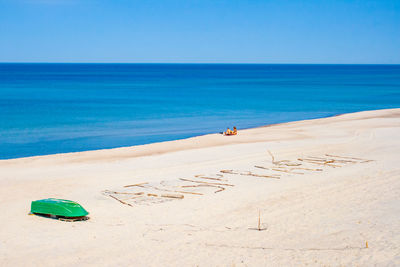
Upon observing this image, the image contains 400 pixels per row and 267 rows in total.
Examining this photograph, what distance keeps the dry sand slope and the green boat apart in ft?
0.95

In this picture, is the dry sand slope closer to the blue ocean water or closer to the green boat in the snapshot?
the green boat

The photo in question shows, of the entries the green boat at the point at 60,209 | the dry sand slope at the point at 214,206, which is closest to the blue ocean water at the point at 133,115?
the dry sand slope at the point at 214,206

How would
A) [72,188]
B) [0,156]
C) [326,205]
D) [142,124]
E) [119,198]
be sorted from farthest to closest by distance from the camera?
[142,124]
[0,156]
[72,188]
[119,198]
[326,205]

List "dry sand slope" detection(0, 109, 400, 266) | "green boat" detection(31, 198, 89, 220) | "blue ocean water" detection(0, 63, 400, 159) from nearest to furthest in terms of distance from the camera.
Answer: "dry sand slope" detection(0, 109, 400, 266) → "green boat" detection(31, 198, 89, 220) → "blue ocean water" detection(0, 63, 400, 159)

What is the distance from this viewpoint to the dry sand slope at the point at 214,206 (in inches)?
451

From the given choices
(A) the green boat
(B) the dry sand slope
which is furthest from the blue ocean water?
(A) the green boat

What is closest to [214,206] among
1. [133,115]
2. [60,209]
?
[60,209]

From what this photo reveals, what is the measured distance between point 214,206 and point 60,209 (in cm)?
491

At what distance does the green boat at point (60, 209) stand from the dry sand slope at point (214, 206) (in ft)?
0.95

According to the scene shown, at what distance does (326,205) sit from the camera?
1554cm

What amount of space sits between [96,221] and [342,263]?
24.3 feet

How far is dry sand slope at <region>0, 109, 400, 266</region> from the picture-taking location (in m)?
11.4

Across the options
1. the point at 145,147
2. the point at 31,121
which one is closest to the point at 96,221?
the point at 145,147

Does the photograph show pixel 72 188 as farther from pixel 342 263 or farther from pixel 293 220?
pixel 342 263
